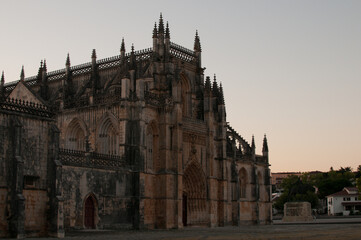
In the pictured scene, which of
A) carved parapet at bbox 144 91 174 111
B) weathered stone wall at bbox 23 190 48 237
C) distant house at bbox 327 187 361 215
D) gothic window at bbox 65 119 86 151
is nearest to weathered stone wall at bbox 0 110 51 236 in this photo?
weathered stone wall at bbox 23 190 48 237

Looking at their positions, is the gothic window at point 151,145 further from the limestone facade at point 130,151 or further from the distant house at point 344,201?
the distant house at point 344,201

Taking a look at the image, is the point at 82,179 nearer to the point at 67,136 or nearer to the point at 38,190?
the point at 38,190

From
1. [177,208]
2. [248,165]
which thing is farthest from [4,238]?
[248,165]

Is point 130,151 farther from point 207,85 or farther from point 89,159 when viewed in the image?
point 207,85

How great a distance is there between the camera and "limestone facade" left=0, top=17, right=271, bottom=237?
30500 mm

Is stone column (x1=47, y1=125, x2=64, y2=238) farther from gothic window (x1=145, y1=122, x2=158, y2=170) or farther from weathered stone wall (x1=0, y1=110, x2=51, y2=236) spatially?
gothic window (x1=145, y1=122, x2=158, y2=170)

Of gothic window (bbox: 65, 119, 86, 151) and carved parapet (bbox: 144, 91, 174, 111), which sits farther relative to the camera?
gothic window (bbox: 65, 119, 86, 151)

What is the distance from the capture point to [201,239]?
2734 cm

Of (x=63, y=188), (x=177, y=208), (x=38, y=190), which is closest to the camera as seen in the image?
(x=38, y=190)

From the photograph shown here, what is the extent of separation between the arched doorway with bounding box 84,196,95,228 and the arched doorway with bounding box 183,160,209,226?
13477 millimetres

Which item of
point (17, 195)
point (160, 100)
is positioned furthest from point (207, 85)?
point (17, 195)

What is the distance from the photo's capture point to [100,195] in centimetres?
3728

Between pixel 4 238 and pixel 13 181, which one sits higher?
pixel 13 181

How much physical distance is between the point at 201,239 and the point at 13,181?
10664 mm
